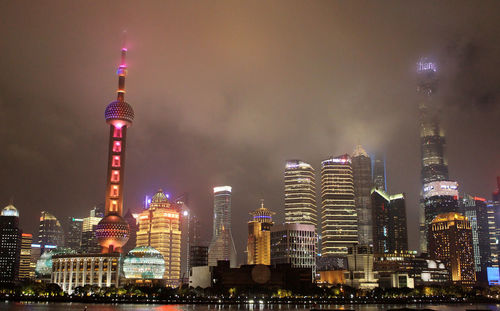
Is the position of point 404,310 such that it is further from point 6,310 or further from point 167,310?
point 6,310

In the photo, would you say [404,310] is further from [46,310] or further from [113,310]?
[46,310]

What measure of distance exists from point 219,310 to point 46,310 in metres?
57.2

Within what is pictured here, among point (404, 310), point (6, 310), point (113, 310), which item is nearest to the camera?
point (404, 310)

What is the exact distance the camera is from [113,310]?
19662 centimetres

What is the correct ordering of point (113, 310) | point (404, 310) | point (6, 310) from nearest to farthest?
point (404, 310)
point (6, 310)
point (113, 310)

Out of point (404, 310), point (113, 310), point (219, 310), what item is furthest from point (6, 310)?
point (404, 310)

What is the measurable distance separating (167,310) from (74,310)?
31.4 m

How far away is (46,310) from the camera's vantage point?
626 ft

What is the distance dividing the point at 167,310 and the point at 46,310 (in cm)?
3966

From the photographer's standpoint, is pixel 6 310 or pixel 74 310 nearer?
pixel 6 310

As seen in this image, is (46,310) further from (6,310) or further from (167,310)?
(167,310)

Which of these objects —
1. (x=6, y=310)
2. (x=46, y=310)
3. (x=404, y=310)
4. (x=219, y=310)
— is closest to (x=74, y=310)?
(x=46, y=310)

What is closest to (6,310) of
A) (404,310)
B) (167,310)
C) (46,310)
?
(46,310)

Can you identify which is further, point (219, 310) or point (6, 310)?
point (219, 310)
